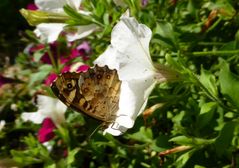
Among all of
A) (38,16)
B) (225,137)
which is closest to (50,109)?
(38,16)

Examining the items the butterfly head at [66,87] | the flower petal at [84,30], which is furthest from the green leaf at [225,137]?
the flower petal at [84,30]

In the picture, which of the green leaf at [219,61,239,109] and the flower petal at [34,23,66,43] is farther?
the flower petal at [34,23,66,43]

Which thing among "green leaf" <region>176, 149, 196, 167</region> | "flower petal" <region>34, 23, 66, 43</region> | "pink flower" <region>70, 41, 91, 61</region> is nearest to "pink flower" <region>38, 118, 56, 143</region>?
"pink flower" <region>70, 41, 91, 61</region>

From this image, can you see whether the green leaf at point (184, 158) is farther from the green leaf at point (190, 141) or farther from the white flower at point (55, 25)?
the white flower at point (55, 25)

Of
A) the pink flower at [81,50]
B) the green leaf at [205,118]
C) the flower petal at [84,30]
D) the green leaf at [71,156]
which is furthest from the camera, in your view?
the pink flower at [81,50]

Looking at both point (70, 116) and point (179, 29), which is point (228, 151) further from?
point (70, 116)

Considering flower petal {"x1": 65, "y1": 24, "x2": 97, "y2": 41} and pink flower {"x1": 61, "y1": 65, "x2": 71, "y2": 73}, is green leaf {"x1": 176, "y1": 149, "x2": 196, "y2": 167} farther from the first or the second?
pink flower {"x1": 61, "y1": 65, "x2": 71, "y2": 73}

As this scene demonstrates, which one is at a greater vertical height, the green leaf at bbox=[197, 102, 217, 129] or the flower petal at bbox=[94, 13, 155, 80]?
the flower petal at bbox=[94, 13, 155, 80]
